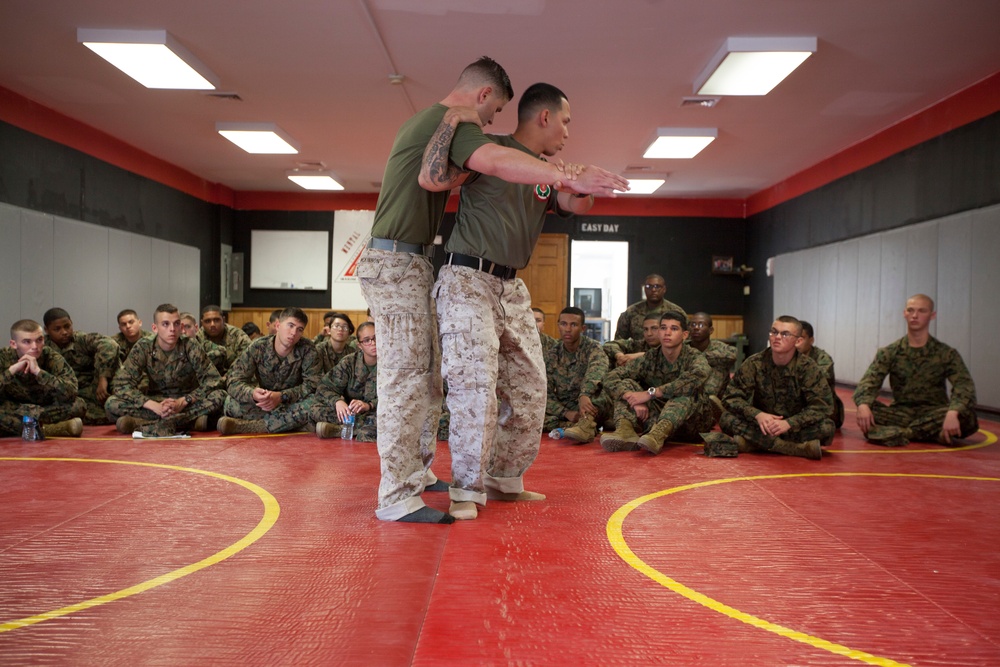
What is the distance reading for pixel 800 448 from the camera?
4.30 metres

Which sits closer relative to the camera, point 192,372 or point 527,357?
point 527,357

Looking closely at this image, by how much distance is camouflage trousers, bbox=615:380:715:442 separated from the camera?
466 cm

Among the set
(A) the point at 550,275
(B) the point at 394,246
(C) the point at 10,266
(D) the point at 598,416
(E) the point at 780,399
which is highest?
(A) the point at 550,275

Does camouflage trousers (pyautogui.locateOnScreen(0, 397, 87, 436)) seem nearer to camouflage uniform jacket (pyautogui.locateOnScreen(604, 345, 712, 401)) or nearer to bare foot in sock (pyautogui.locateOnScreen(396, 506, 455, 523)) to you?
bare foot in sock (pyautogui.locateOnScreen(396, 506, 455, 523))

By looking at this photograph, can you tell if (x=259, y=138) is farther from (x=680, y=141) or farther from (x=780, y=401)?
(x=780, y=401)

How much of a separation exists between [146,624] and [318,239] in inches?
490

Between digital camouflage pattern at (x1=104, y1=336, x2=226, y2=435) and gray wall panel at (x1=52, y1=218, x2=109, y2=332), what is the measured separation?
3.26 metres

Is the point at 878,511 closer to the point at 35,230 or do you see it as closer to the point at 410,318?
the point at 410,318

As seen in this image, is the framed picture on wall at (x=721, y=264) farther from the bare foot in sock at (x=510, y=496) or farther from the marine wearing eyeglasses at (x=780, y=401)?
the bare foot in sock at (x=510, y=496)

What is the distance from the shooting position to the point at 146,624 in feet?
5.56

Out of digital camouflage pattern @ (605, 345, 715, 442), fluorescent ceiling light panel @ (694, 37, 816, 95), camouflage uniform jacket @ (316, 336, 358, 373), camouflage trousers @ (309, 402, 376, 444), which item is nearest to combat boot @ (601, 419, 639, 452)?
digital camouflage pattern @ (605, 345, 715, 442)

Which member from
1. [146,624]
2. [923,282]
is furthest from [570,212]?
[923,282]

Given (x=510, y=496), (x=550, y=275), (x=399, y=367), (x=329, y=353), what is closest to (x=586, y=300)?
(x=550, y=275)

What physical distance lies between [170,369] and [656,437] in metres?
3.59
